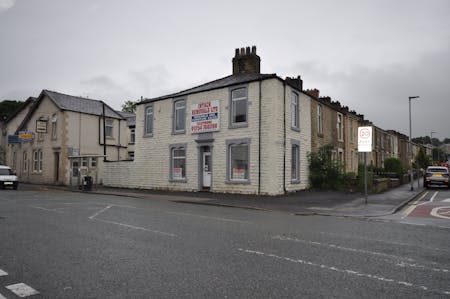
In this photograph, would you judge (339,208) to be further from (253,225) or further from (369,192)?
(369,192)

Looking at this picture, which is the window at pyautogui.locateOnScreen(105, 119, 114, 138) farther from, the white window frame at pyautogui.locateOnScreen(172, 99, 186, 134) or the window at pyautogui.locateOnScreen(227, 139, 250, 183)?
the window at pyautogui.locateOnScreen(227, 139, 250, 183)

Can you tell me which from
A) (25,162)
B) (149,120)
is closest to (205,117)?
(149,120)

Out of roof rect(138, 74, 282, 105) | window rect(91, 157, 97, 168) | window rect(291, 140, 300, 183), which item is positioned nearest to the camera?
roof rect(138, 74, 282, 105)

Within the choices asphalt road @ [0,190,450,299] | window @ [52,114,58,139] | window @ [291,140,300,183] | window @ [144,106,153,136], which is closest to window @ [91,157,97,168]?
window @ [52,114,58,139]

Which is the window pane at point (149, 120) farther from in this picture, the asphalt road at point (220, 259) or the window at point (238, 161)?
the asphalt road at point (220, 259)

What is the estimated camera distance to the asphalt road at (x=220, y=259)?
442 cm

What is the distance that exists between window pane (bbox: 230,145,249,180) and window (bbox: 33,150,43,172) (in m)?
23.0

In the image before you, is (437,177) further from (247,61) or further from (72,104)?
(72,104)

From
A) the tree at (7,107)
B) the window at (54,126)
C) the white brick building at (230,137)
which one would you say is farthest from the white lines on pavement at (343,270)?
the tree at (7,107)

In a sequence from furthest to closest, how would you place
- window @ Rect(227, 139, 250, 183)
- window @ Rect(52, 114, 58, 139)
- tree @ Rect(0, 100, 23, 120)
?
tree @ Rect(0, 100, 23, 120) → window @ Rect(52, 114, 58, 139) → window @ Rect(227, 139, 250, 183)

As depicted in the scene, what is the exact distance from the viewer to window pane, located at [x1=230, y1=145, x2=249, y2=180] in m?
20.3

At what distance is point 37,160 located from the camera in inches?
1377

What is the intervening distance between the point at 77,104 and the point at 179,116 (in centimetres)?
1523

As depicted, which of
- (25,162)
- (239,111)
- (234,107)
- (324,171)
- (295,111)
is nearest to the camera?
(239,111)
